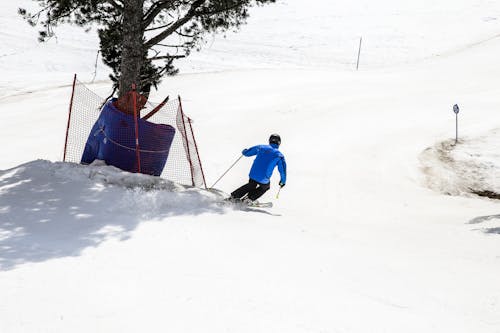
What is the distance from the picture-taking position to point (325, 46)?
40156 mm

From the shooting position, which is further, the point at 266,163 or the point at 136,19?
the point at 136,19

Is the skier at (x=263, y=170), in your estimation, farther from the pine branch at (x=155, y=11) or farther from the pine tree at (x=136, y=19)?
the pine branch at (x=155, y=11)

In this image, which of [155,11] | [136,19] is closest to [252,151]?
[136,19]

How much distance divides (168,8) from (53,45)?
28.6 meters

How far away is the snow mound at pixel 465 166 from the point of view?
12148 millimetres

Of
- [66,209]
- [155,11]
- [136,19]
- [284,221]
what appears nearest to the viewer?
[66,209]

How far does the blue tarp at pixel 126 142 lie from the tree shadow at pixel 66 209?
1215 millimetres

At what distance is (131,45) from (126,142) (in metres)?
2.04

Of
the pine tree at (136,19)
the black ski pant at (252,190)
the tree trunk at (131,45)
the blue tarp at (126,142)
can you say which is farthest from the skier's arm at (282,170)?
the tree trunk at (131,45)

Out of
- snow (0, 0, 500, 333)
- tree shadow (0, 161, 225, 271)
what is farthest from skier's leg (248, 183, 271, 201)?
tree shadow (0, 161, 225, 271)

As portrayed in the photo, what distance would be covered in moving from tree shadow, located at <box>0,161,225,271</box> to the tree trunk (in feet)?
8.37

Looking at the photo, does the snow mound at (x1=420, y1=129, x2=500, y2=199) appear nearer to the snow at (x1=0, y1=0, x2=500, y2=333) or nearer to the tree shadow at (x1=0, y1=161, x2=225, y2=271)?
the snow at (x1=0, y1=0, x2=500, y2=333)

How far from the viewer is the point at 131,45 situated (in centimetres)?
1018

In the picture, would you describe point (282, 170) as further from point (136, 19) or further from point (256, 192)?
point (136, 19)
